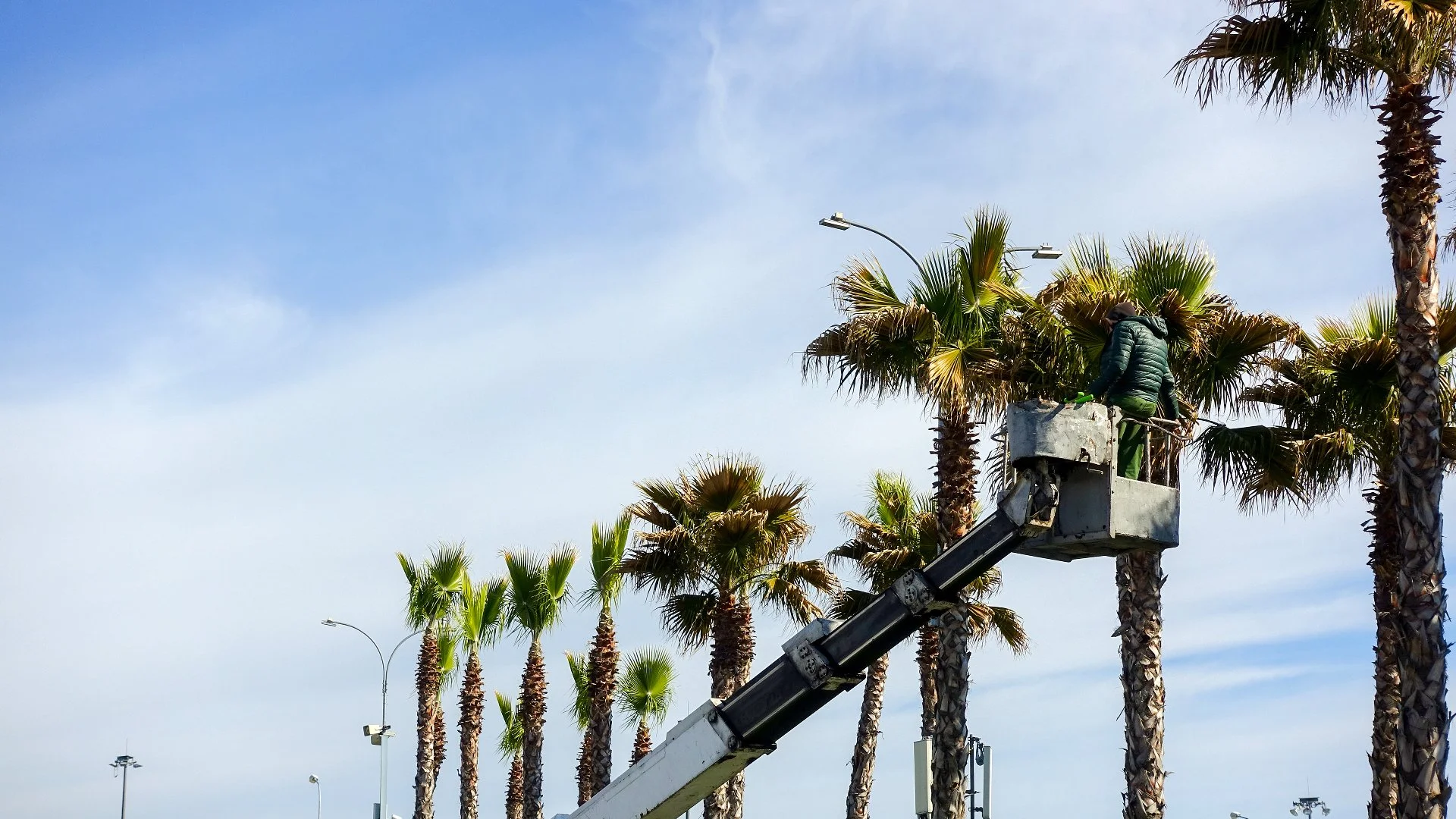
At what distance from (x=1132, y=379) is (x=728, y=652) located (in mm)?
14776

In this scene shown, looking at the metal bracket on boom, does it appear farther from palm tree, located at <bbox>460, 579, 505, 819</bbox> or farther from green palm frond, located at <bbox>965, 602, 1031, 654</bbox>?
palm tree, located at <bbox>460, 579, 505, 819</bbox>

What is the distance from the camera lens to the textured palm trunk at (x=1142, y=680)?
1797 cm

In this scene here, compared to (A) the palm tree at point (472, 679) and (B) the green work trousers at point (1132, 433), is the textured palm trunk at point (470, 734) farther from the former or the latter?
(B) the green work trousers at point (1132, 433)

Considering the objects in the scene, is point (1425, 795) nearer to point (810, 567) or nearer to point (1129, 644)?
point (1129, 644)

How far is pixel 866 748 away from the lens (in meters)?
30.2

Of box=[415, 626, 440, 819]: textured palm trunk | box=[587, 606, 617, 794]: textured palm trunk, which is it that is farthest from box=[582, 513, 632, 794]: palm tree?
box=[415, 626, 440, 819]: textured palm trunk

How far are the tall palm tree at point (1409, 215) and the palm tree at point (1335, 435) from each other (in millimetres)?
4200

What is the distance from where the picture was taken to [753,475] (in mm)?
25906

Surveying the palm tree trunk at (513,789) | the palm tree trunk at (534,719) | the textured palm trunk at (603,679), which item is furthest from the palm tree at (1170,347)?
the palm tree trunk at (513,789)

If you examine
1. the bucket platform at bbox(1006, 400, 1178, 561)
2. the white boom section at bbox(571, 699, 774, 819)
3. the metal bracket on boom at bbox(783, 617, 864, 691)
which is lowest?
the white boom section at bbox(571, 699, 774, 819)

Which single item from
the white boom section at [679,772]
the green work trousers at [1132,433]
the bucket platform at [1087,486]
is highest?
the green work trousers at [1132,433]

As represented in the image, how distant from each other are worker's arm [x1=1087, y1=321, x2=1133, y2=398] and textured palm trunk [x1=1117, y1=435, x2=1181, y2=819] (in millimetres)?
6023

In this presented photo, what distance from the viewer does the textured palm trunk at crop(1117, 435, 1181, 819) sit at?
1797 centimetres

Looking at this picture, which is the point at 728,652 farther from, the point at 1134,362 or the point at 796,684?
the point at 1134,362
